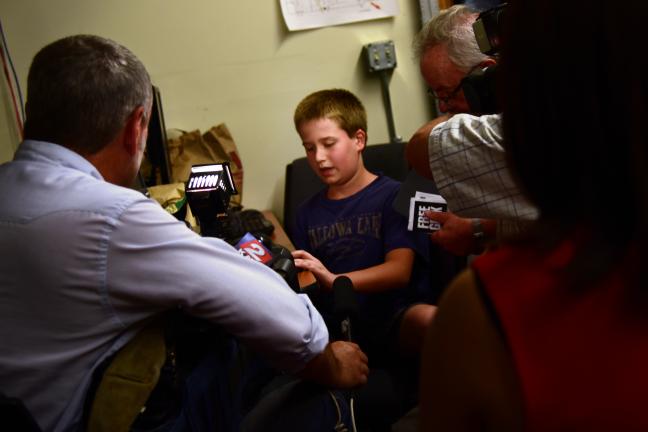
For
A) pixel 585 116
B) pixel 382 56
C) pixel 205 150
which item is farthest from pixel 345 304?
pixel 382 56

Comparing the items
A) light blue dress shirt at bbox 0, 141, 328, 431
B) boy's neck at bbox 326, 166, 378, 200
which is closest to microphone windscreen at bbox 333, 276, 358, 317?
light blue dress shirt at bbox 0, 141, 328, 431

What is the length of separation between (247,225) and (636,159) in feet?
5.99

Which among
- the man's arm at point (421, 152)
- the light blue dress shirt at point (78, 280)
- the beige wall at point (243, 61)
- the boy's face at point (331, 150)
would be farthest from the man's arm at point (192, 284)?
the beige wall at point (243, 61)

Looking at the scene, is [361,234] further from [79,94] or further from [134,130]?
[79,94]

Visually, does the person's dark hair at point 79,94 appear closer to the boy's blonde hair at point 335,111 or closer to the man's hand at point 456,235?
the man's hand at point 456,235

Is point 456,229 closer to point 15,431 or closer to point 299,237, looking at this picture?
point 299,237

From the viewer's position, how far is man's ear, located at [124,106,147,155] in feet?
3.57

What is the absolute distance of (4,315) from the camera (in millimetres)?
920

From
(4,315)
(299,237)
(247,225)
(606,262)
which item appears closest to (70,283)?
(4,315)

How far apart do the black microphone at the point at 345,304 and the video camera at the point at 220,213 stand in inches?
3.6

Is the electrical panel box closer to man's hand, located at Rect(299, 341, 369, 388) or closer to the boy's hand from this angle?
the boy's hand

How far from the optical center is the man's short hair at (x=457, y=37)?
138 cm

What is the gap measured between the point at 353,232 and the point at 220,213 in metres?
0.70

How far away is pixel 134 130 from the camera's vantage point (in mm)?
1104
